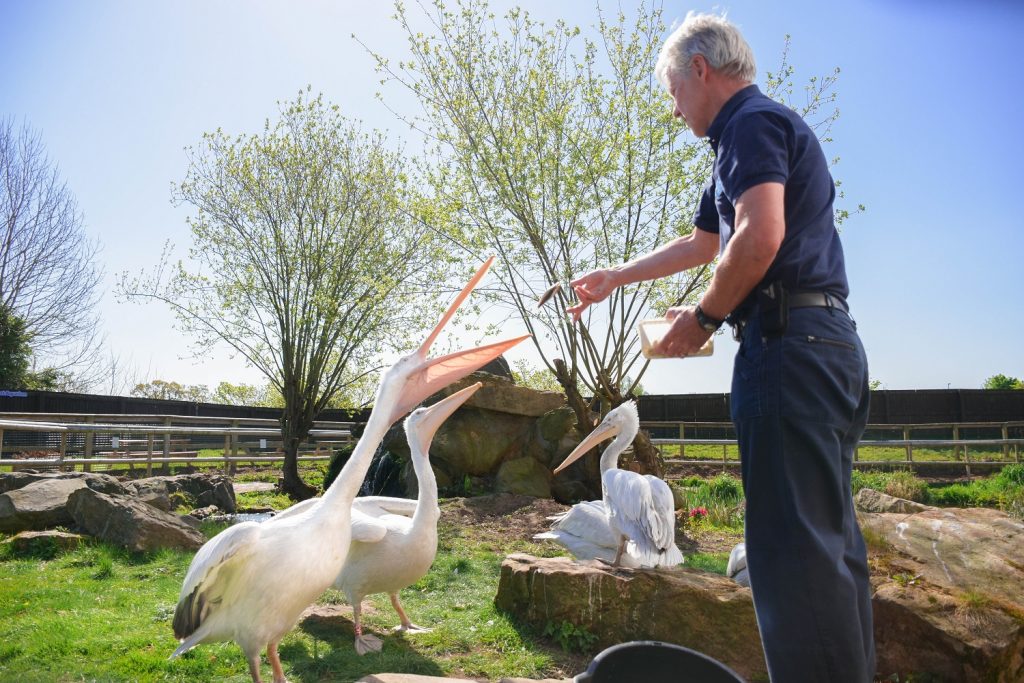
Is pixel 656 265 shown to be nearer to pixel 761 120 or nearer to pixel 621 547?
pixel 761 120

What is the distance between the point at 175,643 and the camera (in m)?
4.10

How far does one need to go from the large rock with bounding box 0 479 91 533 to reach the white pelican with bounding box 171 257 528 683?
5112 millimetres

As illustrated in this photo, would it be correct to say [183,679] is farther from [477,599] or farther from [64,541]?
[64,541]

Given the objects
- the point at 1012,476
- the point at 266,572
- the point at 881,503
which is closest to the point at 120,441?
the point at 266,572

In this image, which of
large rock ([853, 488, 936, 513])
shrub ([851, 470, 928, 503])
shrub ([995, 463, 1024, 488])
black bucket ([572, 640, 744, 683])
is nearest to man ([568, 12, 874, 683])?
black bucket ([572, 640, 744, 683])

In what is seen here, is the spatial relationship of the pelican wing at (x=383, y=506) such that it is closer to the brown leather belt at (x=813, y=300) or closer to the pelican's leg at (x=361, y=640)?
the pelican's leg at (x=361, y=640)

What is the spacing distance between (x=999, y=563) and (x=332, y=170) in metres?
14.4

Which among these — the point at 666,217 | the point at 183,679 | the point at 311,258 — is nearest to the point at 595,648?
the point at 183,679

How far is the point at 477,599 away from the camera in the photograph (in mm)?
5496

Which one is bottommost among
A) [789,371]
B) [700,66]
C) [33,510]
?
[33,510]

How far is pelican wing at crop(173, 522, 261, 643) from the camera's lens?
10.4 ft

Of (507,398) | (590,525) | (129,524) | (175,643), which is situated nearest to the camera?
(175,643)

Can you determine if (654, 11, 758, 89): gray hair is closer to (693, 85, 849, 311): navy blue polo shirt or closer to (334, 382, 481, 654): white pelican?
(693, 85, 849, 311): navy blue polo shirt

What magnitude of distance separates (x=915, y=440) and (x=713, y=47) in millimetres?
15760
